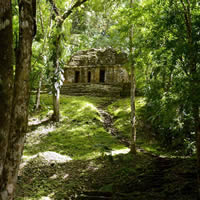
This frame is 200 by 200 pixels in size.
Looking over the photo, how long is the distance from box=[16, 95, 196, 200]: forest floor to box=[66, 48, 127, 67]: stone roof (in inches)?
484

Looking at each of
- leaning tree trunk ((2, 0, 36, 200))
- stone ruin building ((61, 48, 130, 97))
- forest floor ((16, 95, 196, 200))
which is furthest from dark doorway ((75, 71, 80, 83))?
leaning tree trunk ((2, 0, 36, 200))

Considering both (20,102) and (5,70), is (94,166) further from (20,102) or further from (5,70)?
(5,70)

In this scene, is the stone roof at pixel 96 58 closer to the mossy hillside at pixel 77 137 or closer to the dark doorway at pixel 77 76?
the dark doorway at pixel 77 76

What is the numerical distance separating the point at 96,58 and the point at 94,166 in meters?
20.2

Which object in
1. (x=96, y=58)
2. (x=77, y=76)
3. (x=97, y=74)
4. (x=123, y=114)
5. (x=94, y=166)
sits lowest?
(x=94, y=166)

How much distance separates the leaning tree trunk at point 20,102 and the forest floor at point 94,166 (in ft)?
10.5

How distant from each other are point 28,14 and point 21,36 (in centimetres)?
49

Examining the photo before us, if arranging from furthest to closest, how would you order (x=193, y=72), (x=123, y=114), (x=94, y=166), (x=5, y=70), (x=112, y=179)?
1. (x=123, y=114)
2. (x=94, y=166)
3. (x=112, y=179)
4. (x=193, y=72)
5. (x=5, y=70)

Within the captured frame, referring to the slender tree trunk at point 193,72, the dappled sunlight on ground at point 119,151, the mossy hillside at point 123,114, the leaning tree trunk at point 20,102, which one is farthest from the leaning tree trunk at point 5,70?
the mossy hillside at point 123,114

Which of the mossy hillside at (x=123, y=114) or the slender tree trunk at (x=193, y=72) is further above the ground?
the slender tree trunk at (x=193, y=72)

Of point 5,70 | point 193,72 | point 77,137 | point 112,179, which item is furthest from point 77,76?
point 5,70

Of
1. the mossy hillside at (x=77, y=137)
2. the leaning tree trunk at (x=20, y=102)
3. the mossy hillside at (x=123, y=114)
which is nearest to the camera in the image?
the leaning tree trunk at (x=20, y=102)

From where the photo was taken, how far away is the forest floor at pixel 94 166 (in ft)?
Result: 20.4

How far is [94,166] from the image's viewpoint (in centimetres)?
883
